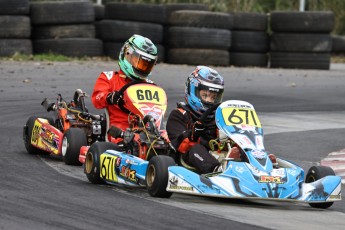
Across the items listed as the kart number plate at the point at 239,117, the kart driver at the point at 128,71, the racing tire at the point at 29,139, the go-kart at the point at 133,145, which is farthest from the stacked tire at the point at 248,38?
the kart number plate at the point at 239,117

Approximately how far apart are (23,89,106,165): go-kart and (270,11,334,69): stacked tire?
1103 centimetres

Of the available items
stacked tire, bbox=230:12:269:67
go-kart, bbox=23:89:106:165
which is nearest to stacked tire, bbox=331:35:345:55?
stacked tire, bbox=230:12:269:67

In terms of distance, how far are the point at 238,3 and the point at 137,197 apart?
62.5 ft

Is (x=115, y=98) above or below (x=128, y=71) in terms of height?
below

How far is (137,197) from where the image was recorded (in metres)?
7.12

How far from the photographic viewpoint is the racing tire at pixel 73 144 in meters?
8.78

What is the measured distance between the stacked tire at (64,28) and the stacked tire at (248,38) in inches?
119

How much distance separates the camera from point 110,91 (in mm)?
9211

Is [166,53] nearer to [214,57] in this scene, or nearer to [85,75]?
[214,57]

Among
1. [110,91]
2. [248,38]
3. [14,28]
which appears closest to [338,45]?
[248,38]

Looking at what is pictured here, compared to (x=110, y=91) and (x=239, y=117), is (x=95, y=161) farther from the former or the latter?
(x=110, y=91)

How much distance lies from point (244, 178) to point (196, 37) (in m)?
12.5

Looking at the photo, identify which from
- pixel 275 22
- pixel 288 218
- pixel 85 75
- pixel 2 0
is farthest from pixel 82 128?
pixel 275 22

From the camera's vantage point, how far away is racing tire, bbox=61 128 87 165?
8.78m
